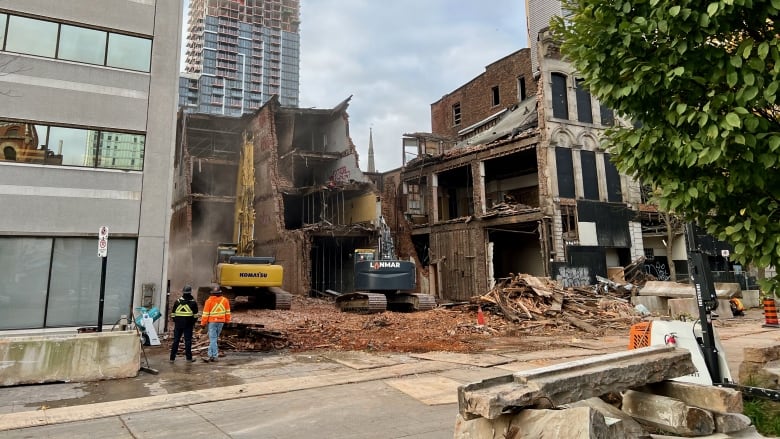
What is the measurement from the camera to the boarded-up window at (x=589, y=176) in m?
24.9

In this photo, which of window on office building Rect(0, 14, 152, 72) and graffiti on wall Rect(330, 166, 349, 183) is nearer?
window on office building Rect(0, 14, 152, 72)

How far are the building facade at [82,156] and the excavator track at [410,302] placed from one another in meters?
10.3

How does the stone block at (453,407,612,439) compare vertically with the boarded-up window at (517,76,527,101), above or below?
below

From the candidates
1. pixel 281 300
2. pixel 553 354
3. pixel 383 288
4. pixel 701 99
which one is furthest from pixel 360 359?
pixel 281 300

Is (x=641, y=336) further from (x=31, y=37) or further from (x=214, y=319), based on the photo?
(x=31, y=37)

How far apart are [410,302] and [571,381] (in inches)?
647

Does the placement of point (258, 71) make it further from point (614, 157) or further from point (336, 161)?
point (614, 157)

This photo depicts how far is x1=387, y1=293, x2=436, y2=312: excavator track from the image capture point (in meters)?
20.3

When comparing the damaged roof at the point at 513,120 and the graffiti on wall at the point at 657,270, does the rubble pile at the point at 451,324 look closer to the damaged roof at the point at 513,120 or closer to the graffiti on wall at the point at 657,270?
the graffiti on wall at the point at 657,270

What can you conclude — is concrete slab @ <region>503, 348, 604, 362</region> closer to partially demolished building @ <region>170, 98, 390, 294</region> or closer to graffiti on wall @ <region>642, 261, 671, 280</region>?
graffiti on wall @ <region>642, 261, 671, 280</region>

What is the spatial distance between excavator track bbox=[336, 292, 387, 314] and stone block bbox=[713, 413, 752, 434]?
49.8 ft

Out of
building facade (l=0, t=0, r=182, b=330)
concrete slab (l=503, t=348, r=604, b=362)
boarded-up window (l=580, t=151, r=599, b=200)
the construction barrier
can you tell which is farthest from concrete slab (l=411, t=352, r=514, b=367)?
boarded-up window (l=580, t=151, r=599, b=200)

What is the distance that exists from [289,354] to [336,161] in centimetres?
2472

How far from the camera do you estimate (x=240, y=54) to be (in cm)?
13162
